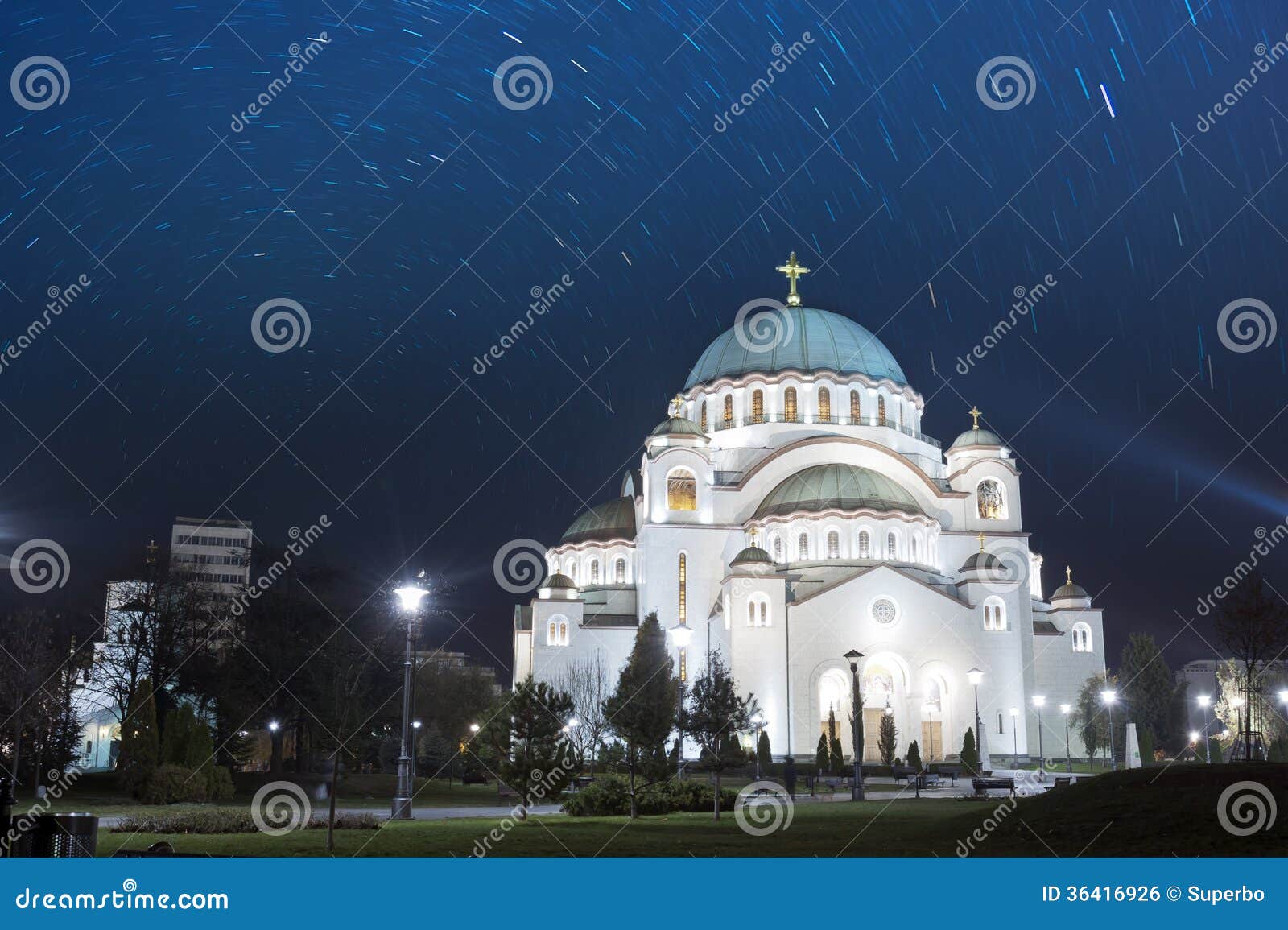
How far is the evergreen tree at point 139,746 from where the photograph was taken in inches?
1176

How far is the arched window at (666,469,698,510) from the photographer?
5372 centimetres

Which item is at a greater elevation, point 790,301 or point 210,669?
point 790,301

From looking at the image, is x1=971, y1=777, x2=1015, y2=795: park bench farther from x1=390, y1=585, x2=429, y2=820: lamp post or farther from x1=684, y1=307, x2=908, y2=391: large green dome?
x1=684, y1=307, x2=908, y2=391: large green dome

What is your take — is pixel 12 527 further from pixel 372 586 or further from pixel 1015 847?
pixel 1015 847

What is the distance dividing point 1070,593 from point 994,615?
8497 millimetres

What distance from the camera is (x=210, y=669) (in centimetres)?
3956

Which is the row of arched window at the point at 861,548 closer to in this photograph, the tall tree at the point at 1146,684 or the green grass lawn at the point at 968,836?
the tall tree at the point at 1146,684

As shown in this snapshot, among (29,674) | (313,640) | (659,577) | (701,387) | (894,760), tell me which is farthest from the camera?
(701,387)

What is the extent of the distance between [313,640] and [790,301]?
111ft

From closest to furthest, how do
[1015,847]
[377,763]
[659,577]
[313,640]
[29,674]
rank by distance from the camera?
[1015,847] < [29,674] < [313,640] < [659,577] < [377,763]

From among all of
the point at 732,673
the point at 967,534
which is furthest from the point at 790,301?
the point at 732,673

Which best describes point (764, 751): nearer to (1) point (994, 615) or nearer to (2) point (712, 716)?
(1) point (994, 615)

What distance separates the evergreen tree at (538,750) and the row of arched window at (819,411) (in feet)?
102

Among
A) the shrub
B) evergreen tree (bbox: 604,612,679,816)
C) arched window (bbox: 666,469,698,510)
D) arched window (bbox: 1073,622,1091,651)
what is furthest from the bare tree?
arched window (bbox: 1073,622,1091,651)
